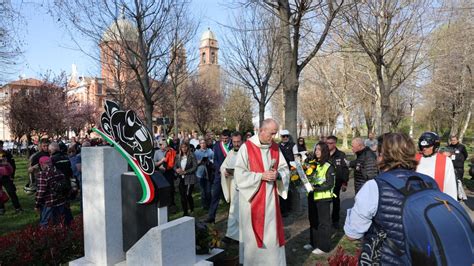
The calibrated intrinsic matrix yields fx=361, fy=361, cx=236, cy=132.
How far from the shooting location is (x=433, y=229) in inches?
82.9

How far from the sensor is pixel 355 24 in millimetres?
13367

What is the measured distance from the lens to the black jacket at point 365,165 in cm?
691

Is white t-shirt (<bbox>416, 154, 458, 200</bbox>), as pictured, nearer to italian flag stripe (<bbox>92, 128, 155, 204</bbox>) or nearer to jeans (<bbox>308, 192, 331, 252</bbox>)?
jeans (<bbox>308, 192, 331, 252</bbox>)

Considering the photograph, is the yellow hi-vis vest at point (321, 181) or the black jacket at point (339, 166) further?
the black jacket at point (339, 166)

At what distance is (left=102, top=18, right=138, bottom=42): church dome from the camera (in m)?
12.8

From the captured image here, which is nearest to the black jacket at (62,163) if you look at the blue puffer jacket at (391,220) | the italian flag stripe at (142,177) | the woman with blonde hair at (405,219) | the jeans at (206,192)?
the jeans at (206,192)

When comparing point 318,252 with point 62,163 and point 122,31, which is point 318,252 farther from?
point 122,31

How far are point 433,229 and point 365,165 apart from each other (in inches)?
200

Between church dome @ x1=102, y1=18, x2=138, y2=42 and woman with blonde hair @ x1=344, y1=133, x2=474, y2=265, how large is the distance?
1178 cm

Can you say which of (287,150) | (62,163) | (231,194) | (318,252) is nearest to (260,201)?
(318,252)

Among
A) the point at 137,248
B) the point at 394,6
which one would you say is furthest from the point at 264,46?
the point at 137,248

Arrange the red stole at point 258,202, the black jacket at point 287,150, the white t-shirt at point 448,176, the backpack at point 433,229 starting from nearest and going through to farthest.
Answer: the backpack at point 433,229 < the white t-shirt at point 448,176 < the red stole at point 258,202 < the black jacket at point 287,150

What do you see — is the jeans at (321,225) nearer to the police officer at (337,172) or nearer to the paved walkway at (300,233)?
the paved walkway at (300,233)

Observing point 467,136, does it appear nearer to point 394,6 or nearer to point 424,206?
point 394,6
